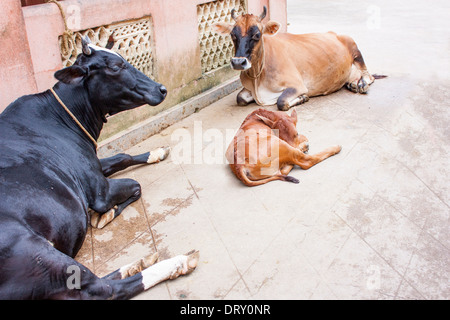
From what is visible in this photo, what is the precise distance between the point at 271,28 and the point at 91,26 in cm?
251

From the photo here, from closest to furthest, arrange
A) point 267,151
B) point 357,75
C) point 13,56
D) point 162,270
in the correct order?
point 162,270 → point 13,56 → point 267,151 → point 357,75

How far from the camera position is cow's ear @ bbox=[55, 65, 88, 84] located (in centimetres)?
352

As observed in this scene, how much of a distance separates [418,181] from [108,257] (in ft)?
9.75

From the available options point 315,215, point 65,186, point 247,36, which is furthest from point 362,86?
point 65,186

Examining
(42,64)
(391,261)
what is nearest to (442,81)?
(391,261)

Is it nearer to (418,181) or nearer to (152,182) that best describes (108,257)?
(152,182)

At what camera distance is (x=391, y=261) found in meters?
3.30

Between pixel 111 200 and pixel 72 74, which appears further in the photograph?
pixel 111 200

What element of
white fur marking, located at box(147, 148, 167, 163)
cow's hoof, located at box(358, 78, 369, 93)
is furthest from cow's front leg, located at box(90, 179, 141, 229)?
cow's hoof, located at box(358, 78, 369, 93)

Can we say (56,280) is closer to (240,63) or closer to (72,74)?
(72,74)

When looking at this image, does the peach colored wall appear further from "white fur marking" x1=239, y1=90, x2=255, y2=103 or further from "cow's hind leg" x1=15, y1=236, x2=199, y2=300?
"cow's hind leg" x1=15, y1=236, x2=199, y2=300

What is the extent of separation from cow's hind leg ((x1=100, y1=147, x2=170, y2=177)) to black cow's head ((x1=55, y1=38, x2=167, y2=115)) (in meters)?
0.66

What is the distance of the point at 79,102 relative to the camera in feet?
12.6

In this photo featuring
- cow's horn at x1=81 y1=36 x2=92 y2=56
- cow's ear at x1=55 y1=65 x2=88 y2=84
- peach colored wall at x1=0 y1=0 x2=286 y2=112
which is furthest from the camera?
A: peach colored wall at x1=0 y1=0 x2=286 y2=112
